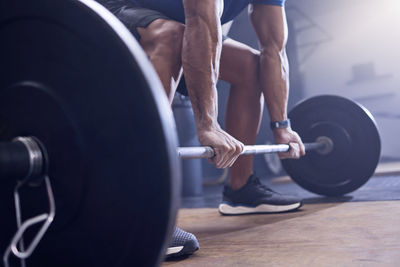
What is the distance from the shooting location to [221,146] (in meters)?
1.04

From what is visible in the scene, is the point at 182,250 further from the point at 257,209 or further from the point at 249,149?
the point at 257,209

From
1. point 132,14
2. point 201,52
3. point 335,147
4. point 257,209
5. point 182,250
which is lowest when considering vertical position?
point 257,209

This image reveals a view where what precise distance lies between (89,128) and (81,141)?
23mm

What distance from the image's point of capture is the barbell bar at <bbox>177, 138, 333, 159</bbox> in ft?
3.06

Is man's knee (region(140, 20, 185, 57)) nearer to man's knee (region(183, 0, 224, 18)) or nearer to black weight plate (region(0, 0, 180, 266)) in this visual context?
man's knee (region(183, 0, 224, 18))

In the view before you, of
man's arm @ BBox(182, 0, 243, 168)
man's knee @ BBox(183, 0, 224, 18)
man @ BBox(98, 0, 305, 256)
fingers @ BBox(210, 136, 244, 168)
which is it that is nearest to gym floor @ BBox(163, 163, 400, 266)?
man @ BBox(98, 0, 305, 256)

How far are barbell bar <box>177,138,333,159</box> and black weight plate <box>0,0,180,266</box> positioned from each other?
0.96 ft

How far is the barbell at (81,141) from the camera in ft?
1.87

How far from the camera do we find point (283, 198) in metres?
1.76

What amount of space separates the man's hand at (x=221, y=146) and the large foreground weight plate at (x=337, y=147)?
1.14 m

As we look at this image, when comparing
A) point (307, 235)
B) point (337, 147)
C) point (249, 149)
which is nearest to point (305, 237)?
point (307, 235)

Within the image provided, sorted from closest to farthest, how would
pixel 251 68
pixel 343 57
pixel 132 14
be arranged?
pixel 132 14 < pixel 251 68 < pixel 343 57

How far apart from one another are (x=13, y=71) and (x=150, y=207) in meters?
0.34

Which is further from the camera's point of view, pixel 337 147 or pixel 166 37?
pixel 337 147
